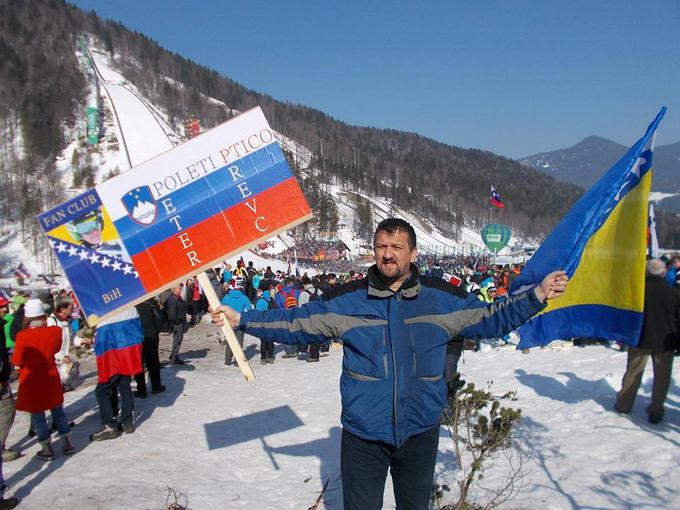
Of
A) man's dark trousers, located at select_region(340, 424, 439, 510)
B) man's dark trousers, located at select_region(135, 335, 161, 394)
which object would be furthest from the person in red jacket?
man's dark trousers, located at select_region(340, 424, 439, 510)

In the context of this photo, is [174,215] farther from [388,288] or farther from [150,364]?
[150,364]

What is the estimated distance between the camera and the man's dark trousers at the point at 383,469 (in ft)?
8.60

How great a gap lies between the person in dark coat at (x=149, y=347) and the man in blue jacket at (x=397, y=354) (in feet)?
18.3

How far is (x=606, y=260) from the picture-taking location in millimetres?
3797

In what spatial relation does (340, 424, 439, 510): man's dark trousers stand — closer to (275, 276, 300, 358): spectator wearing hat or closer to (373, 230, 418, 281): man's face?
(373, 230, 418, 281): man's face

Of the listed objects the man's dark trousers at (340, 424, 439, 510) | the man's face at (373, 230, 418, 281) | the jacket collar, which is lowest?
the man's dark trousers at (340, 424, 439, 510)

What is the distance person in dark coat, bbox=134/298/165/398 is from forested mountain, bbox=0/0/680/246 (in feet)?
163

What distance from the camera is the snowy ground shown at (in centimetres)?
429

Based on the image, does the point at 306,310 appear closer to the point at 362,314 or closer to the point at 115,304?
the point at 362,314

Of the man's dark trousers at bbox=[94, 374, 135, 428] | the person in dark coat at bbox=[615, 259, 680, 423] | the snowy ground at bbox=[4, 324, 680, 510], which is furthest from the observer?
the man's dark trousers at bbox=[94, 374, 135, 428]

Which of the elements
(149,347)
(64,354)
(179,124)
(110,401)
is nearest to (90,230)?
(110,401)

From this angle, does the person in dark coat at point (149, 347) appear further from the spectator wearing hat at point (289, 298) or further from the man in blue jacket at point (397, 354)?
the man in blue jacket at point (397, 354)

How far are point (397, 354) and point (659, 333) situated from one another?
4163 millimetres

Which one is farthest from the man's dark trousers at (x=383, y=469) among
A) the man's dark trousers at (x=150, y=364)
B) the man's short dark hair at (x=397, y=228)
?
the man's dark trousers at (x=150, y=364)
